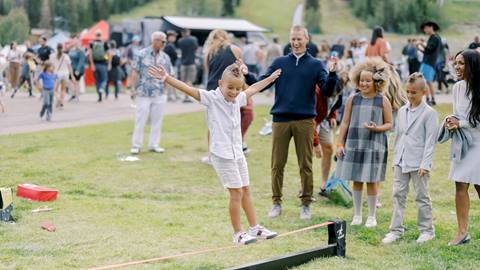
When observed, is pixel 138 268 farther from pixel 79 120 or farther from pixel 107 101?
pixel 107 101

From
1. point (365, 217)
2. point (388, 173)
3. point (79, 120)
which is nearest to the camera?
point (365, 217)

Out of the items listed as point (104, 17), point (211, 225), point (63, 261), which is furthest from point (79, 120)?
point (104, 17)

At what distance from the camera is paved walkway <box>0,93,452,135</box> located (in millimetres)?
16703

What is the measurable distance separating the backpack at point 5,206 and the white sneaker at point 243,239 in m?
2.52

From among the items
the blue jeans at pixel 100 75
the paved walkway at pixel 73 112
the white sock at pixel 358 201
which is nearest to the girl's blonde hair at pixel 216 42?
the white sock at pixel 358 201

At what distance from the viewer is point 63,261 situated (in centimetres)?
622

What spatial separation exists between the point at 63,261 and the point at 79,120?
12.1 metres

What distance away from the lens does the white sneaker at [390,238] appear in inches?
281

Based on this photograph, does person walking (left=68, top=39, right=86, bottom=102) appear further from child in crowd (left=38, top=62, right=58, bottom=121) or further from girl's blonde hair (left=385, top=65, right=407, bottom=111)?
girl's blonde hair (left=385, top=65, right=407, bottom=111)

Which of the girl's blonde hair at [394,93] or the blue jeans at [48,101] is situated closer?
the girl's blonde hair at [394,93]

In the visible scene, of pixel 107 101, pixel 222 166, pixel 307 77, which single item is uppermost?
pixel 307 77

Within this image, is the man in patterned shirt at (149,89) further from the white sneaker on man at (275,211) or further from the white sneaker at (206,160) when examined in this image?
the white sneaker on man at (275,211)

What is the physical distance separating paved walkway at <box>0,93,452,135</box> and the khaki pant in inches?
339

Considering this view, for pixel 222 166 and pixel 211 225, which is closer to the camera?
pixel 222 166
